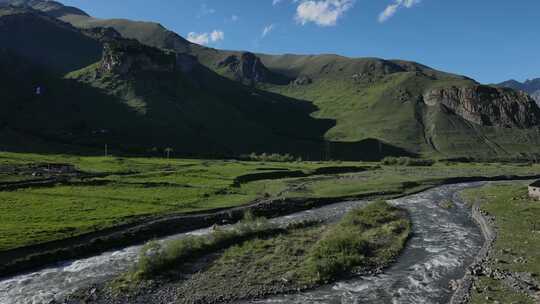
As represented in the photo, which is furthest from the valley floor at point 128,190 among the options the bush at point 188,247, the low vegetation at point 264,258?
the low vegetation at point 264,258

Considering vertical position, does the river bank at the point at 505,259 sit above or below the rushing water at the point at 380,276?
above

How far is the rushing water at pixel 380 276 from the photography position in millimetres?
→ 35153

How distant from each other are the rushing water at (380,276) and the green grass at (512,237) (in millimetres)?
2733

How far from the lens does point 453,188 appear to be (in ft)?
328

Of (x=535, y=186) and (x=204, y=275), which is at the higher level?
(x=535, y=186)

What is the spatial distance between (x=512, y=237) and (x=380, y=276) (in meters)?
17.4

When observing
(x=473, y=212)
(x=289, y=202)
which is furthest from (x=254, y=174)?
(x=473, y=212)

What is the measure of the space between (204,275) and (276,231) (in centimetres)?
1638

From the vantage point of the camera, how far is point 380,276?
39688mm

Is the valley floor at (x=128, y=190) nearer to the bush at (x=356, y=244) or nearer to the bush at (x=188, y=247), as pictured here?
the bush at (x=188, y=247)

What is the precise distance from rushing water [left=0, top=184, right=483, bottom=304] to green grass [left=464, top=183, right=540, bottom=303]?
273 centimetres

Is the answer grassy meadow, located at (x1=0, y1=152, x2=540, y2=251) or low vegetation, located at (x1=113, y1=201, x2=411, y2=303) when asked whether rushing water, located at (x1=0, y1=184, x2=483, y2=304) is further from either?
grassy meadow, located at (x1=0, y1=152, x2=540, y2=251)

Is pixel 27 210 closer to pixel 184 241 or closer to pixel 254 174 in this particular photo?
pixel 184 241

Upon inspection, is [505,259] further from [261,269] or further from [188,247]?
[188,247]
